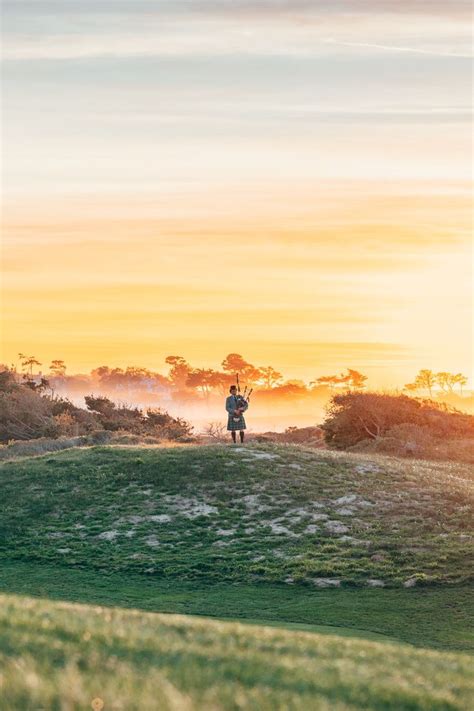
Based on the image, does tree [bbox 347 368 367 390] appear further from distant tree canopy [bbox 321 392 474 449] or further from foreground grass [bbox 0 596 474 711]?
foreground grass [bbox 0 596 474 711]

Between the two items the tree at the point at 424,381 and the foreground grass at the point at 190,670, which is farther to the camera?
the tree at the point at 424,381

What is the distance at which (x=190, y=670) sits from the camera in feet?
19.6

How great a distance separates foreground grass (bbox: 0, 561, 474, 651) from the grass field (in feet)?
0.25

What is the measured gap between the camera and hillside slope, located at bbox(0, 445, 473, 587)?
24.9m

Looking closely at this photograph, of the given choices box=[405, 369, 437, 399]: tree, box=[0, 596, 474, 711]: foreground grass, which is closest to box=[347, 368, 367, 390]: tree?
box=[405, 369, 437, 399]: tree

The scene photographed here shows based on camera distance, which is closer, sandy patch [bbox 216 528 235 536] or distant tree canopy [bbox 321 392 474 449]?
sandy patch [bbox 216 528 235 536]

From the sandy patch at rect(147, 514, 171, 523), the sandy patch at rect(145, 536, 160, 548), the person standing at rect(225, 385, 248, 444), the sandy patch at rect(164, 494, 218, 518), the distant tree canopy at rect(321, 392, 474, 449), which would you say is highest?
the distant tree canopy at rect(321, 392, 474, 449)

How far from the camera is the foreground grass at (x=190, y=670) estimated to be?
496 cm

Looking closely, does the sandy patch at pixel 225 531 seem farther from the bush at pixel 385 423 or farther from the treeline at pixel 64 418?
the treeline at pixel 64 418

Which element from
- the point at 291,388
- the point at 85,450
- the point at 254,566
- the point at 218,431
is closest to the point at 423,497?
the point at 254,566

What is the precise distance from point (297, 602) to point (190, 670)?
53.7ft

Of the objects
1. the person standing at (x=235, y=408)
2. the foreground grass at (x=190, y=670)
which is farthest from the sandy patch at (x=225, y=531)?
the foreground grass at (x=190, y=670)

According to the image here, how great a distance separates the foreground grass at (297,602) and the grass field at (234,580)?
0.08 meters

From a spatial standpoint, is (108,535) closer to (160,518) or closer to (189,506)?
(160,518)
